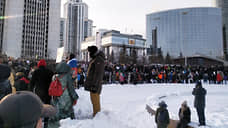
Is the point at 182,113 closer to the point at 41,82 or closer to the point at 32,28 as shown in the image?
the point at 41,82

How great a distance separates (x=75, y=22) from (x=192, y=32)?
73837 mm

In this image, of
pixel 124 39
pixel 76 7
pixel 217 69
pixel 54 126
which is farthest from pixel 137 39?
pixel 54 126

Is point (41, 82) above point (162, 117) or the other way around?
above

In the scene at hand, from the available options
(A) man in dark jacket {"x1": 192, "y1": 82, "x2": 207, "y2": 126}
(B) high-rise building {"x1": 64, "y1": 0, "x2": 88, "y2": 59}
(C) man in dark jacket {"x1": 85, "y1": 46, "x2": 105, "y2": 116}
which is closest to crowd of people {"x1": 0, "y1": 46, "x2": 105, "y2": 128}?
(C) man in dark jacket {"x1": 85, "y1": 46, "x2": 105, "y2": 116}

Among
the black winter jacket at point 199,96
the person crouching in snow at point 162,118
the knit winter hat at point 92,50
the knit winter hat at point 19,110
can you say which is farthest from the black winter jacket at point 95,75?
the knit winter hat at point 19,110

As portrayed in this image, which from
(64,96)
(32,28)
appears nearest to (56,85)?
(64,96)

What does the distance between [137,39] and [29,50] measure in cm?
5984

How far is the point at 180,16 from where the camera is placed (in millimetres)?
95188

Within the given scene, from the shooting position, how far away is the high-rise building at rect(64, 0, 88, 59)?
127 metres

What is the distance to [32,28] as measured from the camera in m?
59.2

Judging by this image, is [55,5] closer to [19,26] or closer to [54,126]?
Result: [19,26]

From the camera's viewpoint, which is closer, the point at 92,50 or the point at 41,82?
the point at 41,82

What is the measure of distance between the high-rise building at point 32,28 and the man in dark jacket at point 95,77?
5008 centimetres

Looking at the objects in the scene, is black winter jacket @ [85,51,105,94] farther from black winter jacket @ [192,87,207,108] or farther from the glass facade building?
the glass facade building
